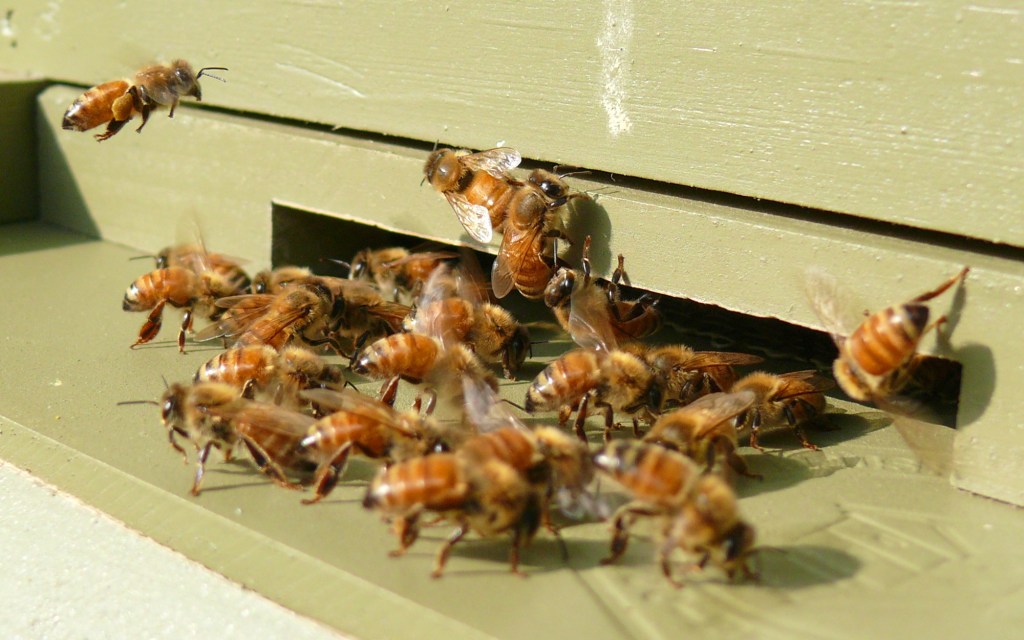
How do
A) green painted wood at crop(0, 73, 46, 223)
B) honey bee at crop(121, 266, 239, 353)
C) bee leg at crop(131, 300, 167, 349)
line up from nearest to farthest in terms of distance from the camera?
bee leg at crop(131, 300, 167, 349)
honey bee at crop(121, 266, 239, 353)
green painted wood at crop(0, 73, 46, 223)

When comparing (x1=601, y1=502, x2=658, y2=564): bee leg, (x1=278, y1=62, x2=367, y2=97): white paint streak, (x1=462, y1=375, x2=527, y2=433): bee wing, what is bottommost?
(x1=601, y1=502, x2=658, y2=564): bee leg

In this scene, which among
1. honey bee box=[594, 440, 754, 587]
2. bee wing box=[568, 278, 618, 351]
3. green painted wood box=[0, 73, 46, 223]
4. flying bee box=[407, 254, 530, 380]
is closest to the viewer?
honey bee box=[594, 440, 754, 587]

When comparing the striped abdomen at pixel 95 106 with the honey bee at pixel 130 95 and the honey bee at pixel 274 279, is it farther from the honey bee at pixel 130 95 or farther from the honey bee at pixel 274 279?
the honey bee at pixel 274 279

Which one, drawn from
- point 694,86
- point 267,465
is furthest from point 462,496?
point 694,86

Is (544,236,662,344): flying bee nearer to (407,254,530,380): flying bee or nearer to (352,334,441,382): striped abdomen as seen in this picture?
(407,254,530,380): flying bee

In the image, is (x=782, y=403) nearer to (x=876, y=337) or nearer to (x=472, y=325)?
(x=876, y=337)

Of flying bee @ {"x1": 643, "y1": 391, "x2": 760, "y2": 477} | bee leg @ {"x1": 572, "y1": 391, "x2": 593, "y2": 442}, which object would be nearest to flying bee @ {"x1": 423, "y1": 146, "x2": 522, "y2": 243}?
bee leg @ {"x1": 572, "y1": 391, "x2": 593, "y2": 442}

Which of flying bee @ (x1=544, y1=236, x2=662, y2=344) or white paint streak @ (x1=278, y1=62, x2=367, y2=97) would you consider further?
white paint streak @ (x1=278, y1=62, x2=367, y2=97)
